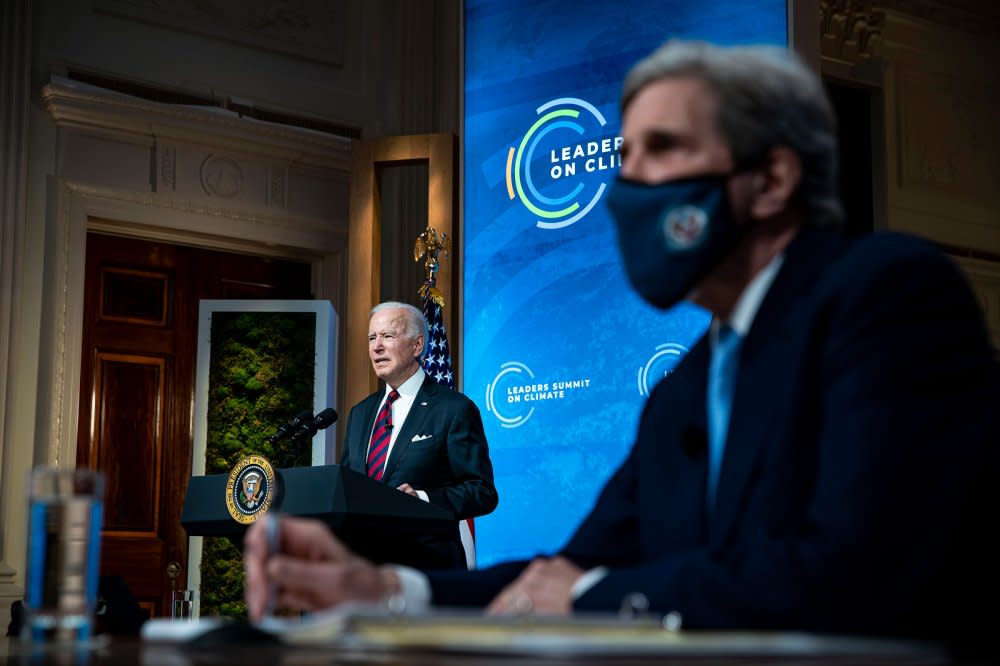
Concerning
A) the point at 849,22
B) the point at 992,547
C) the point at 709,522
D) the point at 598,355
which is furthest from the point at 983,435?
the point at 849,22

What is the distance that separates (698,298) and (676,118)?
7.7 inches

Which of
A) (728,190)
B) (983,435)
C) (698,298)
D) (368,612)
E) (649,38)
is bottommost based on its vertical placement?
(368,612)

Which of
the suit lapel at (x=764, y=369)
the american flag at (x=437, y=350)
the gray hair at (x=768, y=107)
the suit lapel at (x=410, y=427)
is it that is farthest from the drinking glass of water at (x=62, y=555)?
the american flag at (x=437, y=350)

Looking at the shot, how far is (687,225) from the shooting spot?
1.40 meters

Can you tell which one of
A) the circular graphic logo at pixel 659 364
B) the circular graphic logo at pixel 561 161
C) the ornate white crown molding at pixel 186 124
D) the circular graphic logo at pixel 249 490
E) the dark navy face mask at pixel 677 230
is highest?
the ornate white crown molding at pixel 186 124

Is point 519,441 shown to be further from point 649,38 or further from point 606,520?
point 606,520

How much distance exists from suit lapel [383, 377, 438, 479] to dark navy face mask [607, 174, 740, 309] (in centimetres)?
318

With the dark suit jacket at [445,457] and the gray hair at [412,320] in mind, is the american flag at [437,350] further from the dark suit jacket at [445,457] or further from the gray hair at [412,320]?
the dark suit jacket at [445,457]

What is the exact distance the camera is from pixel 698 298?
4.81ft

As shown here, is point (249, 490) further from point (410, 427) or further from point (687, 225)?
point (687, 225)

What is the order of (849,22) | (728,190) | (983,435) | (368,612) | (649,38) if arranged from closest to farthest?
(368,612) → (983,435) → (728,190) → (649,38) → (849,22)

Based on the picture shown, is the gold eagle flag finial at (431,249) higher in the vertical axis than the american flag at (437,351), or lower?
higher

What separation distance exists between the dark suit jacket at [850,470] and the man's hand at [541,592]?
2.0 inches

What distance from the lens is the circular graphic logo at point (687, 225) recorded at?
1396mm
